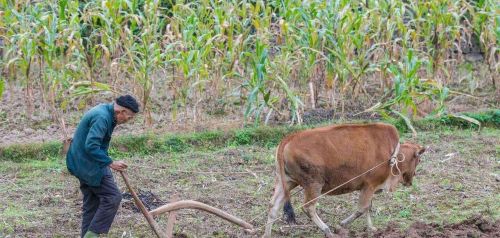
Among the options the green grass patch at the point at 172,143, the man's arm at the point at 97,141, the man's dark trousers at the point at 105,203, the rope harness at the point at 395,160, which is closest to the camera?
the man's arm at the point at 97,141

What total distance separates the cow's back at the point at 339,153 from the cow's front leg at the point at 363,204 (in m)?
0.09

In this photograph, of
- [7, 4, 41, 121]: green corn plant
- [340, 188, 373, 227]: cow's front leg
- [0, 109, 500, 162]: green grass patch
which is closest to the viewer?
[340, 188, 373, 227]: cow's front leg

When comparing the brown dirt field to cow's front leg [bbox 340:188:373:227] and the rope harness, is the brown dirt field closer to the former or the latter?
cow's front leg [bbox 340:188:373:227]

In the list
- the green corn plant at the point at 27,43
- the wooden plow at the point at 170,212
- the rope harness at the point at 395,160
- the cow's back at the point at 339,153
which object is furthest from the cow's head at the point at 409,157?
the green corn plant at the point at 27,43

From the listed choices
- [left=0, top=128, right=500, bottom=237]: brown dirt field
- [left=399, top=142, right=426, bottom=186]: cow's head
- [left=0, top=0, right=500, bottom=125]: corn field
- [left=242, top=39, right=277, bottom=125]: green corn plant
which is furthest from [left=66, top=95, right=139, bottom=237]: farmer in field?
[left=242, top=39, right=277, bottom=125]: green corn plant

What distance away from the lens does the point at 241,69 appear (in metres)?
13.9

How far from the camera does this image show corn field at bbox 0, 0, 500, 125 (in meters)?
12.5

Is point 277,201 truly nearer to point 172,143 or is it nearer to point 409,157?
point 409,157

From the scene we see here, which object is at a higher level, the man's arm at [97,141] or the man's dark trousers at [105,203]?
the man's arm at [97,141]

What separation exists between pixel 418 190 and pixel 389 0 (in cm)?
424

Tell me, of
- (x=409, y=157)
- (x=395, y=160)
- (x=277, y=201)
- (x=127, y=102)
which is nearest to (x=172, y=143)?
(x=277, y=201)

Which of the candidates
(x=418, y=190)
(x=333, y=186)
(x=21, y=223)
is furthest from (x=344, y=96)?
(x=21, y=223)

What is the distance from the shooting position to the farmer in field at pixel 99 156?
7977 mm

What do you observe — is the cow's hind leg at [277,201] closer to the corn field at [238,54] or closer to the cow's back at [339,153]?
the cow's back at [339,153]
